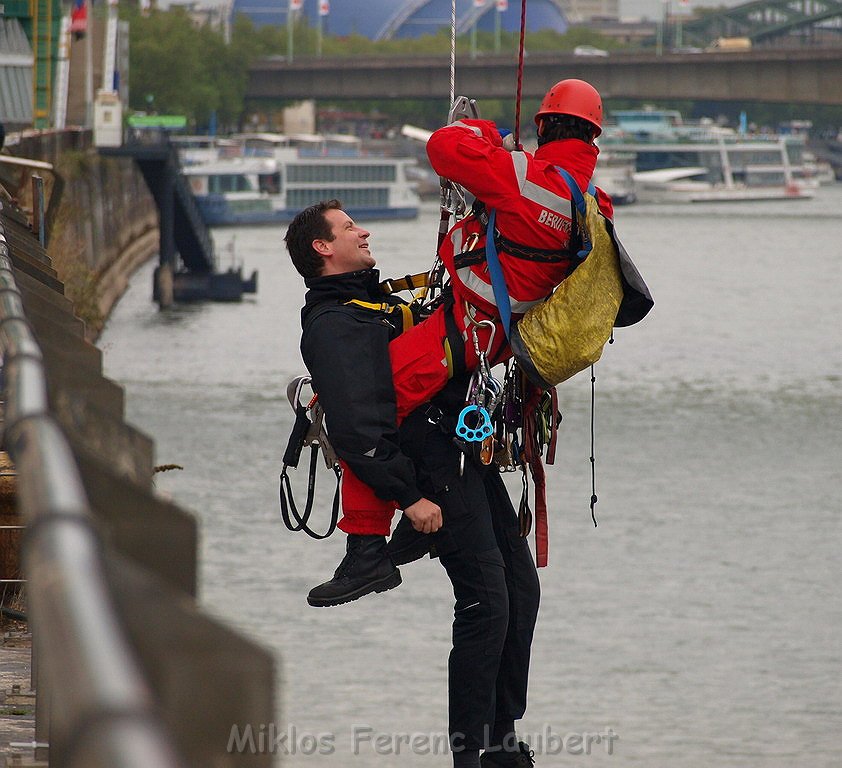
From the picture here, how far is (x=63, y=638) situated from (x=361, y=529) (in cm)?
331

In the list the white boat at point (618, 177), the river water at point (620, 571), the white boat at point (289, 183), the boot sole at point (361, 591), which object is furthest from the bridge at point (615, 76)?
the boot sole at point (361, 591)

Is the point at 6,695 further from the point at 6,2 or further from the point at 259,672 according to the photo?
the point at 6,2

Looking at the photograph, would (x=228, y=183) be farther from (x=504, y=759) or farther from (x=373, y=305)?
(x=504, y=759)

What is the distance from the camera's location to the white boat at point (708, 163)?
11712 cm

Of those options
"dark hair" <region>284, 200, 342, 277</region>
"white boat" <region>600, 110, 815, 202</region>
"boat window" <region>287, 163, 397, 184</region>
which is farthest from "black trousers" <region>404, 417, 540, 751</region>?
"white boat" <region>600, 110, 815, 202</region>

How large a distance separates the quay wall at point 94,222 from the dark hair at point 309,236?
1530cm

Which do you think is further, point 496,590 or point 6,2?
point 6,2

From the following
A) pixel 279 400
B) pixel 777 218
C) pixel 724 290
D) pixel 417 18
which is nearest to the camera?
pixel 279 400

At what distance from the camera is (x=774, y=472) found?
25250 mm

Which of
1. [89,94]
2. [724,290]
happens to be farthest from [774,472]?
[89,94]

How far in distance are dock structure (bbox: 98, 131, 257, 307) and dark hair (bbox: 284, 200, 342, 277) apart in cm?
4506

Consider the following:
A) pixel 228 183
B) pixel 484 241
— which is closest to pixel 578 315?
pixel 484 241

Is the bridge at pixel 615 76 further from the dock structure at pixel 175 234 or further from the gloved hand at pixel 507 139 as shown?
the gloved hand at pixel 507 139

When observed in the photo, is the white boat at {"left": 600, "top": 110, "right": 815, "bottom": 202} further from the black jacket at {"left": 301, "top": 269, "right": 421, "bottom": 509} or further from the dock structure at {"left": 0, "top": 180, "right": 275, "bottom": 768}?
the dock structure at {"left": 0, "top": 180, "right": 275, "bottom": 768}
